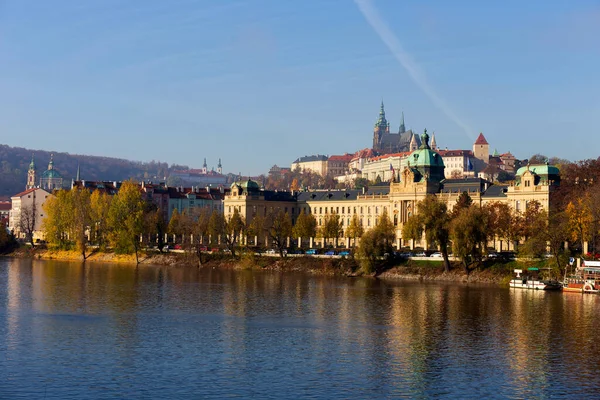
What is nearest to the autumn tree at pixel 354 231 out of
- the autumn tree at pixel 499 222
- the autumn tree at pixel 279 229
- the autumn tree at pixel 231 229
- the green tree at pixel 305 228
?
the green tree at pixel 305 228

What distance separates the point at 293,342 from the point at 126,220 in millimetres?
77273

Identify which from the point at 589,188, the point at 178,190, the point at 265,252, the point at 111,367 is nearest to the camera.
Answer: the point at 111,367

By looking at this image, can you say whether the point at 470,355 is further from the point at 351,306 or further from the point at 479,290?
the point at 479,290

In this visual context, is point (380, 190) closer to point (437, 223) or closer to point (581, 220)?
point (437, 223)

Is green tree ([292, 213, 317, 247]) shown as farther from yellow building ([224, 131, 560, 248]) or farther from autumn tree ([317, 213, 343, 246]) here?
yellow building ([224, 131, 560, 248])

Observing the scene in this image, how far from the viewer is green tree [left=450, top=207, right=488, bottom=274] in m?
98.3

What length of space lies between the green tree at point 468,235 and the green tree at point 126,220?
48.6 meters

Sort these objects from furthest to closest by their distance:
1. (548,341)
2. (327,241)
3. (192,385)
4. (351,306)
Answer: (327,241)
(351,306)
(548,341)
(192,385)

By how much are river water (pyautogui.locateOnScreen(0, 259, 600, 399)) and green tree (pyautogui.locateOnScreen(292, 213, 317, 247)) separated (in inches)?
1691

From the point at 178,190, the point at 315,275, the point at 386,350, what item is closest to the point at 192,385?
the point at 386,350

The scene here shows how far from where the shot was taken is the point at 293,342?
55906 millimetres

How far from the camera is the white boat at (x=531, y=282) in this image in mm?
89875

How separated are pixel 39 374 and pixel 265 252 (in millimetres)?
80330

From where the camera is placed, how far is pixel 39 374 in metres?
45.7
